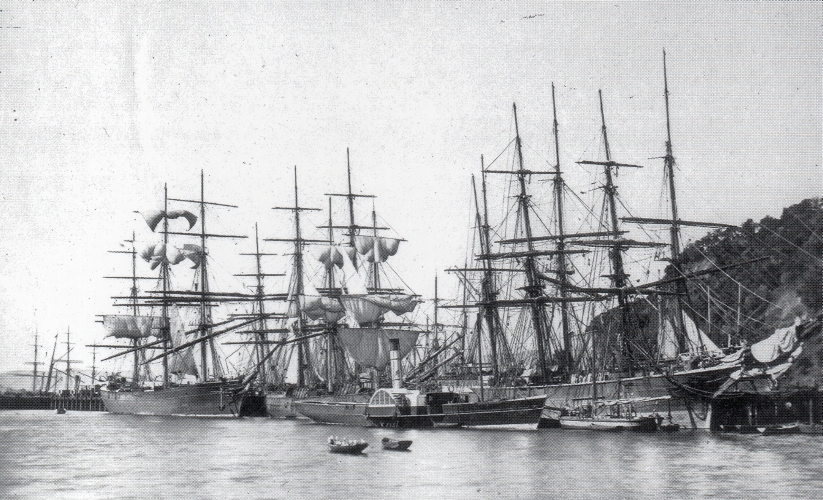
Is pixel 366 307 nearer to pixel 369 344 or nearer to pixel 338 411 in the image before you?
pixel 369 344

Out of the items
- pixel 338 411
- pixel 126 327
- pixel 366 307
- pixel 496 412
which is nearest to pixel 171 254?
pixel 126 327

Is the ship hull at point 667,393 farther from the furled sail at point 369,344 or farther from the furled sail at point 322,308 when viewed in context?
the furled sail at point 322,308

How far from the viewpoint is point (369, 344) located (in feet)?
302

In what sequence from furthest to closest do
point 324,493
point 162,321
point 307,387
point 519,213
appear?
1. point 162,321
2. point 307,387
3. point 519,213
4. point 324,493

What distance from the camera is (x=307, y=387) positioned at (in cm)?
10838

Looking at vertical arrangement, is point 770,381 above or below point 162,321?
below

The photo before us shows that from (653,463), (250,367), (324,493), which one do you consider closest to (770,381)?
(653,463)

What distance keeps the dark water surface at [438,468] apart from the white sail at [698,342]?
6.14 meters

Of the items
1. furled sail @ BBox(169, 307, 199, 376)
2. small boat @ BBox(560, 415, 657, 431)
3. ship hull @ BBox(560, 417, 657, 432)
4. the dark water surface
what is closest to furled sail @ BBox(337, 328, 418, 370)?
the dark water surface

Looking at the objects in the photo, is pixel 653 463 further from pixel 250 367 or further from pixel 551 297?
pixel 250 367

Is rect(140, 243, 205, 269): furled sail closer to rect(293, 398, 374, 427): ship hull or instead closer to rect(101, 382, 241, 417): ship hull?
rect(101, 382, 241, 417): ship hull

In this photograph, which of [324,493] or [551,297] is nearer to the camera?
[324,493]

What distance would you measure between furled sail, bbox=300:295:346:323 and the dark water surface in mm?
32060

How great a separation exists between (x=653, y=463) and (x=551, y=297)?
126 ft
